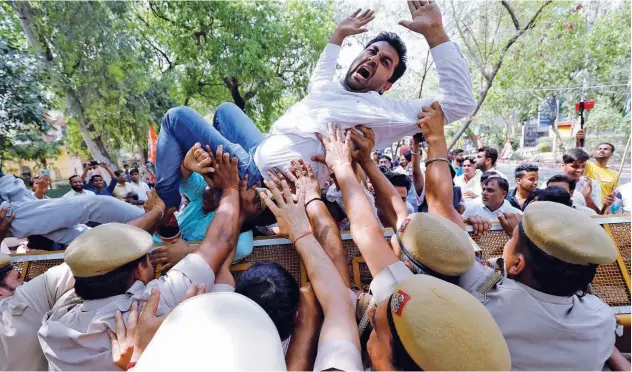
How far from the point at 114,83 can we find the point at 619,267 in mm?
10158

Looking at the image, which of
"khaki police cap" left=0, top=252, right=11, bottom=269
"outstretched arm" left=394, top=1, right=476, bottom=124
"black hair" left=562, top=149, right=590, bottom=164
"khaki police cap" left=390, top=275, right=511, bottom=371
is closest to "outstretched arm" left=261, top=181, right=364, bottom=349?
"khaki police cap" left=390, top=275, right=511, bottom=371

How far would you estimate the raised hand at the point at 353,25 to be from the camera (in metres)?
2.41

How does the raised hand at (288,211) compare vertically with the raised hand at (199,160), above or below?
below

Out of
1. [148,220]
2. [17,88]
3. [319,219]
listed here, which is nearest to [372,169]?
[319,219]

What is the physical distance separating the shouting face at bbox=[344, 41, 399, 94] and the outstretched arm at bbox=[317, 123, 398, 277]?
0.45 m

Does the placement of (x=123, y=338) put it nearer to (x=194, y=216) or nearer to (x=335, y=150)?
(x=194, y=216)

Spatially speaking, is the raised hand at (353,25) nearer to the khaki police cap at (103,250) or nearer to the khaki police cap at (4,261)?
the khaki police cap at (103,250)

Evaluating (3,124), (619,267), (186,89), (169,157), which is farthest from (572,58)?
(3,124)

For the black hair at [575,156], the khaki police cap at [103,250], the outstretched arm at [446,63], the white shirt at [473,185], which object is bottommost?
the white shirt at [473,185]

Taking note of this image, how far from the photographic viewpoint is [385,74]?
95.2 inches

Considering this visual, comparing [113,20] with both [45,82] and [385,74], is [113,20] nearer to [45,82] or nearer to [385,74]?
[45,82]

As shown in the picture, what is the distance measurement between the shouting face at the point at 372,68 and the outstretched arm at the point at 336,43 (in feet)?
0.53

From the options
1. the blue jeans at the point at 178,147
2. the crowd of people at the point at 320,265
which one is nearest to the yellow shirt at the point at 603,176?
the crowd of people at the point at 320,265

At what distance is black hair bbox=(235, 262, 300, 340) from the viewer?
1468 mm
